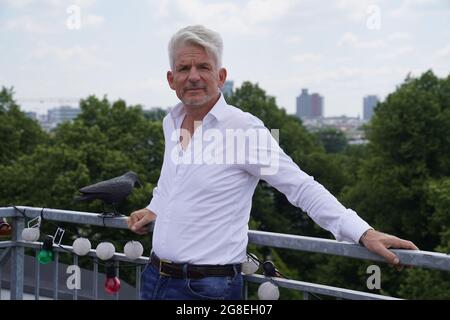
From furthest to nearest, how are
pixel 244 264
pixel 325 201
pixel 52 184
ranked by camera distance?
pixel 52 184, pixel 244 264, pixel 325 201

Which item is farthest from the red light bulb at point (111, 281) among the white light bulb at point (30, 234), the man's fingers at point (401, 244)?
the man's fingers at point (401, 244)

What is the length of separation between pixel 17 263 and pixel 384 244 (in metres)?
2.43

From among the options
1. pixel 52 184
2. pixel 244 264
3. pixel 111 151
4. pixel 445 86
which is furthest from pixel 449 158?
pixel 244 264

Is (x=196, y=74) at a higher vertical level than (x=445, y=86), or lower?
lower

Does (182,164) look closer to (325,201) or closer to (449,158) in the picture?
(325,201)

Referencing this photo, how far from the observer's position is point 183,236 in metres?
2.93

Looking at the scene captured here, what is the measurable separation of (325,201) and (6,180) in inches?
1042

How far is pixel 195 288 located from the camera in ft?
9.60

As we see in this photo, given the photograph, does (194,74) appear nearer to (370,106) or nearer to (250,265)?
(250,265)

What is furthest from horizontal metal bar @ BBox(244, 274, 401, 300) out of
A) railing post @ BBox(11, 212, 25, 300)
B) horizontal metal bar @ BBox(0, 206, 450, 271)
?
railing post @ BBox(11, 212, 25, 300)

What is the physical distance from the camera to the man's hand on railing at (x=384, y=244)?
2.74 meters

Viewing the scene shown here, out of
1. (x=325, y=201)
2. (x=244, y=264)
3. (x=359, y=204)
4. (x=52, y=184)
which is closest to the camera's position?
(x=325, y=201)

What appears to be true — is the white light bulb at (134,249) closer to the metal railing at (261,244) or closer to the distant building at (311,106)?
the metal railing at (261,244)

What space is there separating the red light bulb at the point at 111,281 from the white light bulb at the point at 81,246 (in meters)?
0.16
